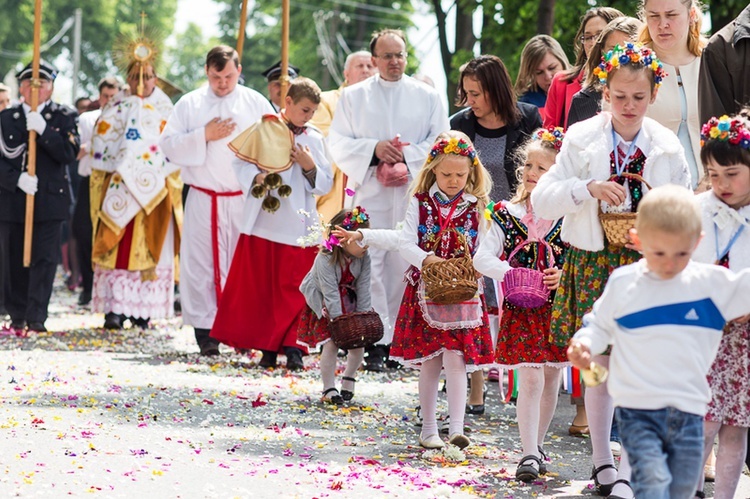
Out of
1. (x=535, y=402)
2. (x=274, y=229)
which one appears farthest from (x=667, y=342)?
(x=274, y=229)

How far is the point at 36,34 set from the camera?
13344mm

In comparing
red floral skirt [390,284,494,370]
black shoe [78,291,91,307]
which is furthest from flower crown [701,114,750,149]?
black shoe [78,291,91,307]

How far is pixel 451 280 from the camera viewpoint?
22.8ft

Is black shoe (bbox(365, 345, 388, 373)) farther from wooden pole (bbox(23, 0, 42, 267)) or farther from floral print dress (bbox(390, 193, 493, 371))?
wooden pole (bbox(23, 0, 42, 267))

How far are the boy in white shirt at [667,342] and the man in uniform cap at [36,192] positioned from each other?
9.18m

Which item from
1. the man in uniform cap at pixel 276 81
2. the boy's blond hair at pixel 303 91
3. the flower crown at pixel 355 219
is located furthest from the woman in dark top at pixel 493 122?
the man in uniform cap at pixel 276 81

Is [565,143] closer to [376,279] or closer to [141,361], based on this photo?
[376,279]

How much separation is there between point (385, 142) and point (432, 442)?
3.78 meters

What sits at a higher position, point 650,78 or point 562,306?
point 650,78

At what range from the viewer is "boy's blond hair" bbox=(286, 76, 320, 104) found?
406 inches

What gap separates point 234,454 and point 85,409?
152 cm

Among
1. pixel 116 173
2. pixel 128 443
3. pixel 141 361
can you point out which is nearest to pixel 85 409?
pixel 128 443

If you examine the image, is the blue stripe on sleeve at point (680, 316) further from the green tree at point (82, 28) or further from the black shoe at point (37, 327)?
the green tree at point (82, 28)

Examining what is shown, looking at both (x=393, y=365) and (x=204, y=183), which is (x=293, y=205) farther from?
(x=393, y=365)
